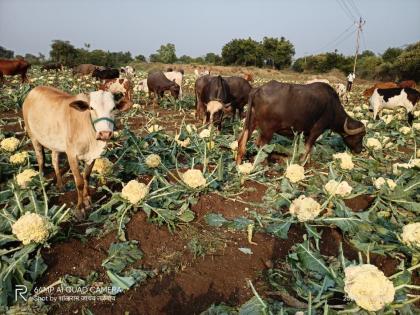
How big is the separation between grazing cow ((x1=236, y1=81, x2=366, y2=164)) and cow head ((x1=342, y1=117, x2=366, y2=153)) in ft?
2.01

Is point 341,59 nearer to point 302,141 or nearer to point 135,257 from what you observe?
point 302,141

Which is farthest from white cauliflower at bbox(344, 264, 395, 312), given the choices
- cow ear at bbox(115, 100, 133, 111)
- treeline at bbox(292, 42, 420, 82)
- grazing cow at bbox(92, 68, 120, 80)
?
treeline at bbox(292, 42, 420, 82)

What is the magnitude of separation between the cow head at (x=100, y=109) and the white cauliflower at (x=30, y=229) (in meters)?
1.17

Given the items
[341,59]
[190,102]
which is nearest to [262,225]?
[190,102]

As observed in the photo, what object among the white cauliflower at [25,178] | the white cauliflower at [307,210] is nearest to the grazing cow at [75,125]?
the white cauliflower at [25,178]

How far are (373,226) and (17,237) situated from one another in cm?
419

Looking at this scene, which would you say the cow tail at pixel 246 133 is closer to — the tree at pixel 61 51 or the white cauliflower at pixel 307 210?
the white cauliflower at pixel 307 210

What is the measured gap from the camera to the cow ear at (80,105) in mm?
4020

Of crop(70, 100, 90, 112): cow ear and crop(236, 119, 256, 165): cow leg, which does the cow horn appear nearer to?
crop(236, 119, 256, 165): cow leg

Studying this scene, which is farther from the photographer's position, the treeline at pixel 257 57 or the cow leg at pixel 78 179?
the treeline at pixel 257 57

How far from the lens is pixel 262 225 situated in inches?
169

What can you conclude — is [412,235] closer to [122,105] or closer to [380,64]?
[122,105]

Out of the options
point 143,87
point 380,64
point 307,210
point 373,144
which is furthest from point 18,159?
point 380,64

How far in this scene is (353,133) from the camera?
7.31 metres
